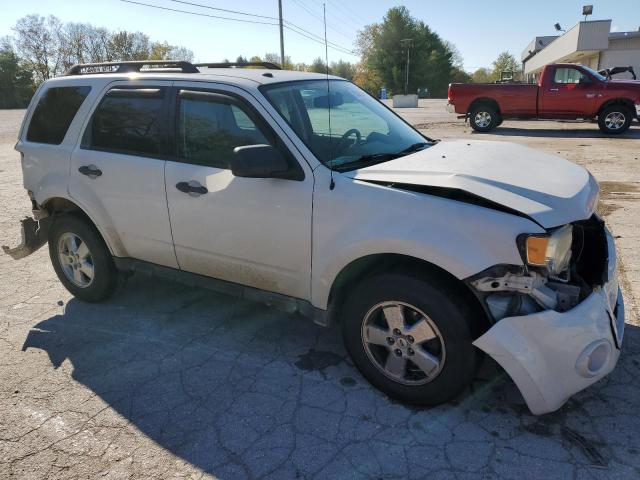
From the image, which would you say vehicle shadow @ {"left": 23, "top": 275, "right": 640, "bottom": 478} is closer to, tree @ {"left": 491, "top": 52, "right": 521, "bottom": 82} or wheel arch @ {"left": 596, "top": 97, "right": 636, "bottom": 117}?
wheel arch @ {"left": 596, "top": 97, "right": 636, "bottom": 117}

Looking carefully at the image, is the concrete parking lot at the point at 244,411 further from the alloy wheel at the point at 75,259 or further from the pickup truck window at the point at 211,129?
the pickup truck window at the point at 211,129

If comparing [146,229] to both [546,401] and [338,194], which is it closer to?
[338,194]

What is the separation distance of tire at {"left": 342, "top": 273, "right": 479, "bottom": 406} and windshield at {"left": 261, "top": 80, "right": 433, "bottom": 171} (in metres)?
0.81

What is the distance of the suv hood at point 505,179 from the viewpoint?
240cm

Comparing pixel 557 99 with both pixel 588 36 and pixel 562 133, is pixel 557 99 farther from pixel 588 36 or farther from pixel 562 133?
pixel 588 36

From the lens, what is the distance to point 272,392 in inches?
118

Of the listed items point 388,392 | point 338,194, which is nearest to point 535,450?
point 388,392

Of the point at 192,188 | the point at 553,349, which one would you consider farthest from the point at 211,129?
the point at 553,349

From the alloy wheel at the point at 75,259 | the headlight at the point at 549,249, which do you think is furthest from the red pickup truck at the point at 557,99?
the alloy wheel at the point at 75,259

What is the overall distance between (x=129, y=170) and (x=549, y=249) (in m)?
2.84

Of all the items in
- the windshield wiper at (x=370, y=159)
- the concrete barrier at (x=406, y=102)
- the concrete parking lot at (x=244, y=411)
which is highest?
the concrete barrier at (x=406, y=102)

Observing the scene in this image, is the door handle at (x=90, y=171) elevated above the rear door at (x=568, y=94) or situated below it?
below

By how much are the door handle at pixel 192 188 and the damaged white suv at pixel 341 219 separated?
0.02 metres

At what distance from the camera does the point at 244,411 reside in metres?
2.82
